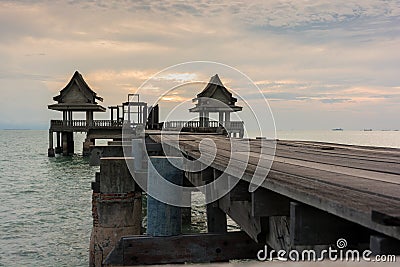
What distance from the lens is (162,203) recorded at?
7258 mm

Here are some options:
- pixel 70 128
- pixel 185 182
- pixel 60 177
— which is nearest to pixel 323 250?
pixel 185 182

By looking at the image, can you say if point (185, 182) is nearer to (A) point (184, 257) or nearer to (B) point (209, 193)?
(B) point (209, 193)

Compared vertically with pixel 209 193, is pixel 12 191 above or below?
below

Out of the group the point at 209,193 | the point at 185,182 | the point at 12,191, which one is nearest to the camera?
the point at 209,193

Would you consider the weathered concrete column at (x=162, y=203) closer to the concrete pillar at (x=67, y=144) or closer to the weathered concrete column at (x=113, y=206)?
the weathered concrete column at (x=113, y=206)

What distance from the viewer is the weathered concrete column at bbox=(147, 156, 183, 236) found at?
725 centimetres

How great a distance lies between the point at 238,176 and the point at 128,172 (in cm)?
471

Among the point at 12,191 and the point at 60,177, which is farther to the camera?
the point at 60,177

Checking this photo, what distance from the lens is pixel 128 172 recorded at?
29.5 ft

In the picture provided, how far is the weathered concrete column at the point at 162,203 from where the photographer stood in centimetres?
725

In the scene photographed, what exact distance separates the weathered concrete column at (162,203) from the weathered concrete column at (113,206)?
61.9 inches

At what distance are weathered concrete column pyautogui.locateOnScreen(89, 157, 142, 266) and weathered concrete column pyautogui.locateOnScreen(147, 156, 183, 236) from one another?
61.9 inches


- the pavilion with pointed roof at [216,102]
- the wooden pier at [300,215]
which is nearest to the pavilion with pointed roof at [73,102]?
the pavilion with pointed roof at [216,102]

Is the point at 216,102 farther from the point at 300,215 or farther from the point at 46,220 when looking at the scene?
the point at 300,215
